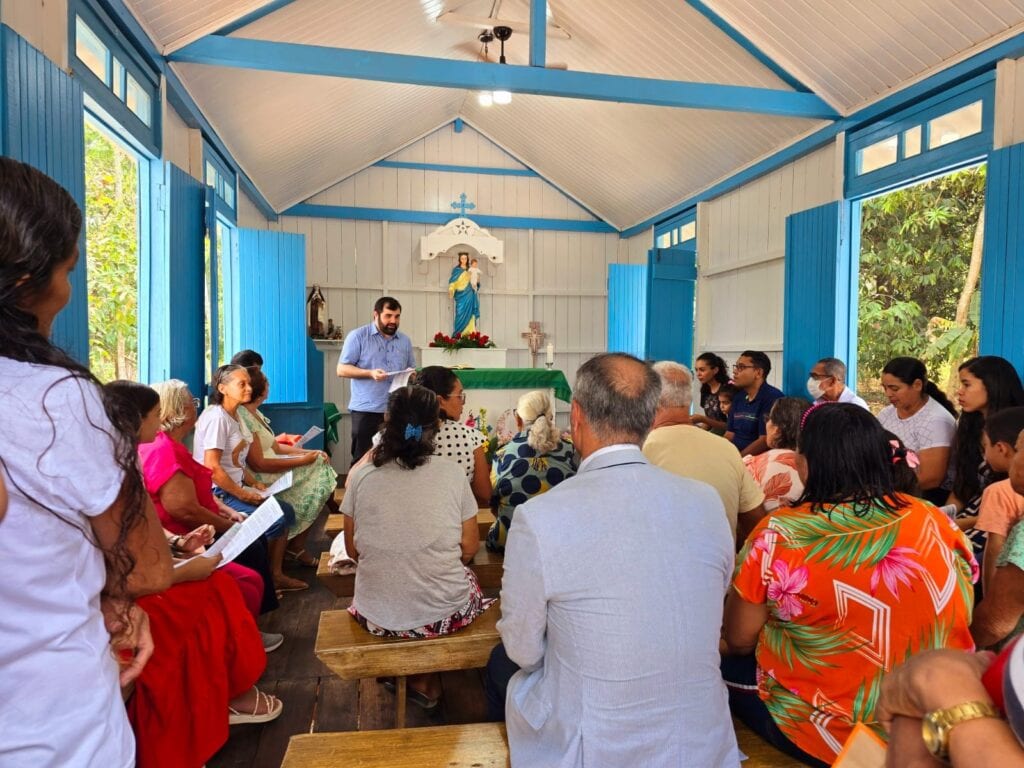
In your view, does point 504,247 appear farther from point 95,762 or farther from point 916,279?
point 95,762

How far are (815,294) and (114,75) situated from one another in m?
4.48

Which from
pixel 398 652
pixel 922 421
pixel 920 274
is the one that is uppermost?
pixel 920 274

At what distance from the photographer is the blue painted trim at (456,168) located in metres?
8.55

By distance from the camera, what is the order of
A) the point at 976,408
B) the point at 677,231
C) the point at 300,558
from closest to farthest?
the point at 976,408 → the point at 300,558 → the point at 677,231

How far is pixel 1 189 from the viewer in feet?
2.52

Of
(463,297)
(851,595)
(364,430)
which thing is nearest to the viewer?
(851,595)

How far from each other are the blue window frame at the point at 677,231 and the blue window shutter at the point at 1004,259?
371 centimetres

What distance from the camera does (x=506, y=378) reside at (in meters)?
6.08

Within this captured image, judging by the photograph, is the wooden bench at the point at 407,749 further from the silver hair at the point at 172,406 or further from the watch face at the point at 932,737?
the silver hair at the point at 172,406

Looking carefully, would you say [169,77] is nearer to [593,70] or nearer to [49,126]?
[49,126]

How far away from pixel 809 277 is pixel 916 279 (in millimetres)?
Answer: 3184

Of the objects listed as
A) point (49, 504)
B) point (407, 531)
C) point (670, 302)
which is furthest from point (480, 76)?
point (49, 504)

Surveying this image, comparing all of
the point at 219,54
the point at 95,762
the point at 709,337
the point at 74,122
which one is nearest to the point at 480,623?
the point at 95,762

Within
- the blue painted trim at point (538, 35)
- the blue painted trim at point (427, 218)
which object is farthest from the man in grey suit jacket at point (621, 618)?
the blue painted trim at point (427, 218)
